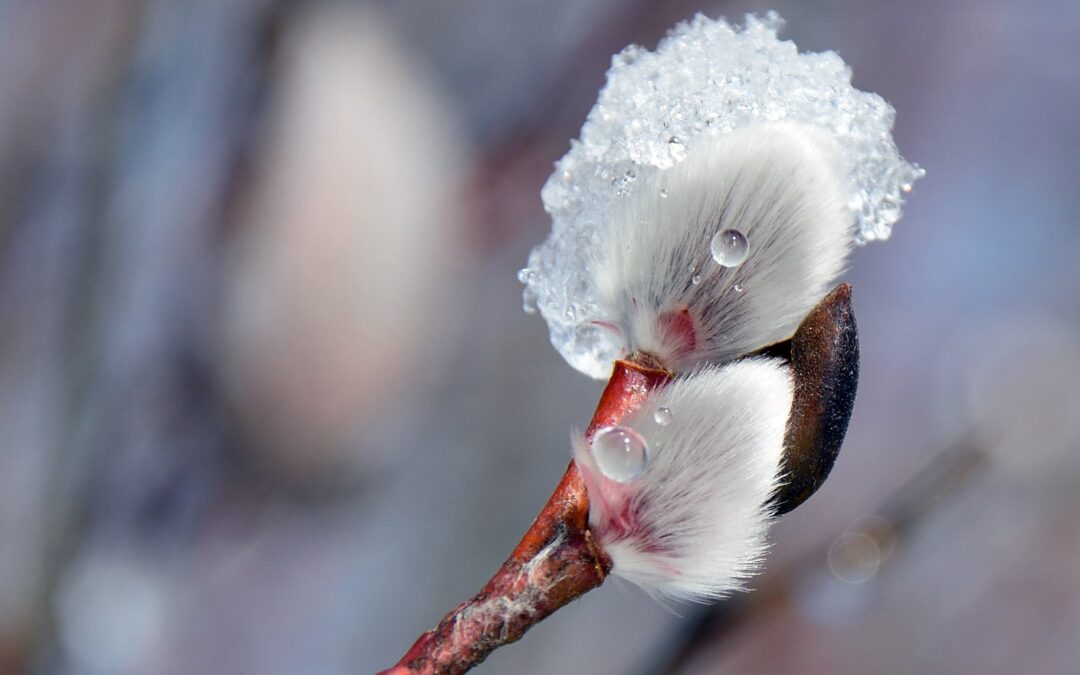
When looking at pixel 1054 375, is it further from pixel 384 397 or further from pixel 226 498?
pixel 226 498

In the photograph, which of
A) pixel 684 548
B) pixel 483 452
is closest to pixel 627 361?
pixel 684 548

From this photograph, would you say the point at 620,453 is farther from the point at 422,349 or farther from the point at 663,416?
the point at 422,349

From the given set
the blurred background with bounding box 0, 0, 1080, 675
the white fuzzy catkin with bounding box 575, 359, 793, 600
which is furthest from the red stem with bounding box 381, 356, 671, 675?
the blurred background with bounding box 0, 0, 1080, 675

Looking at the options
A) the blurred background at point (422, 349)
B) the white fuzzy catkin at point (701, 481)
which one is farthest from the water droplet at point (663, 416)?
the blurred background at point (422, 349)

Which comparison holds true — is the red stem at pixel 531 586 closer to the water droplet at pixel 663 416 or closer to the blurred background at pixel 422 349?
the water droplet at pixel 663 416

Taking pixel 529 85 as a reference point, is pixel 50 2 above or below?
below
